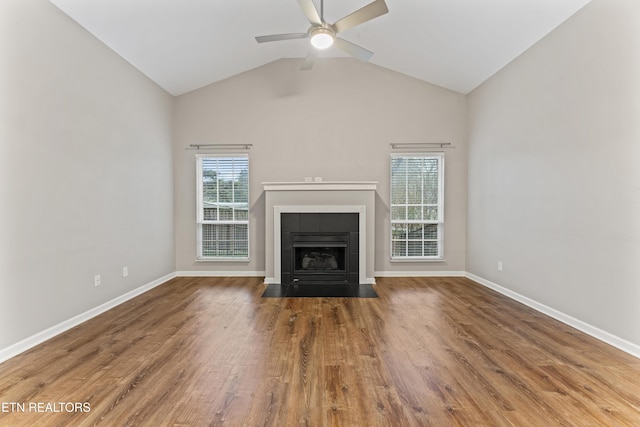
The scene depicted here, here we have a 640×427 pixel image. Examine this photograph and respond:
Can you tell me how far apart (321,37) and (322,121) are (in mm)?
2299

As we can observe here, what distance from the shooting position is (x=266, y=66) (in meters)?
5.46

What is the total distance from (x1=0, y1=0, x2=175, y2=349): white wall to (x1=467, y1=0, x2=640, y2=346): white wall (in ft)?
15.9

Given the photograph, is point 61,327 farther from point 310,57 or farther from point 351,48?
point 351,48

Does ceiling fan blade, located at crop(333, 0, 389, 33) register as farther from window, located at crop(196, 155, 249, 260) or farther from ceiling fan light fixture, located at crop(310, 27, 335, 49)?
window, located at crop(196, 155, 249, 260)

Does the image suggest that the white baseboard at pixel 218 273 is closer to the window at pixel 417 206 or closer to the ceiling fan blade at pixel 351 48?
the window at pixel 417 206

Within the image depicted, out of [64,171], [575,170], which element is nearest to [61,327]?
[64,171]

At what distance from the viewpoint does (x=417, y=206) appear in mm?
5512

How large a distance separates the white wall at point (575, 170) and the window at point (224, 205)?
3.89m

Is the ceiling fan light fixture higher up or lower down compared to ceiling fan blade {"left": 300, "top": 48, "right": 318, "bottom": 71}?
lower down

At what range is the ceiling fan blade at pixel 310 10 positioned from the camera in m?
2.71

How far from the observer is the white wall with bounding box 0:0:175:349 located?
2547mm

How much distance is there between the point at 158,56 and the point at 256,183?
2234 millimetres

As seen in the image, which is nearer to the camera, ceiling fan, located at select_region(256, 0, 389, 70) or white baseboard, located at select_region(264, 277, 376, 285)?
ceiling fan, located at select_region(256, 0, 389, 70)

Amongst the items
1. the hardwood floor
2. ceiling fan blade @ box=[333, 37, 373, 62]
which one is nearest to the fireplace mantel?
the hardwood floor
